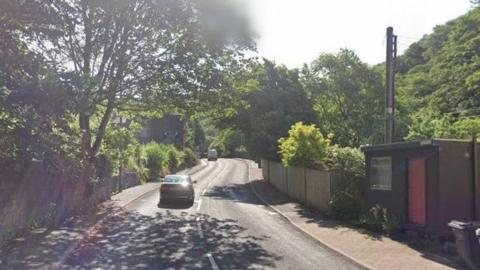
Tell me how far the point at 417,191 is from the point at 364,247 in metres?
2.69

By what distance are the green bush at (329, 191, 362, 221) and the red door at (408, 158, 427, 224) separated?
3.96m

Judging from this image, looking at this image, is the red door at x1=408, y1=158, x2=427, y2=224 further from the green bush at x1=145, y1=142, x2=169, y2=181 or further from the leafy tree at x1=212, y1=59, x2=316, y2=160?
the green bush at x1=145, y1=142, x2=169, y2=181

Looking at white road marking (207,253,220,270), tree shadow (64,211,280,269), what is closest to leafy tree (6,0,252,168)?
tree shadow (64,211,280,269)

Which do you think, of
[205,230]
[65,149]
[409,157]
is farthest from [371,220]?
[65,149]

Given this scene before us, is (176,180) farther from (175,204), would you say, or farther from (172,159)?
(172,159)

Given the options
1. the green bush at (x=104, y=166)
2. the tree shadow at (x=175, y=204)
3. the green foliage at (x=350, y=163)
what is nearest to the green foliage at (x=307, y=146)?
the green foliage at (x=350, y=163)

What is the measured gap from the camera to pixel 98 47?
23.0 metres

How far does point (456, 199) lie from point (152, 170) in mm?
36128

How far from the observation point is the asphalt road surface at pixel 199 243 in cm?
1208

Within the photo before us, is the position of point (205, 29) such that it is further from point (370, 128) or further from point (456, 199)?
point (370, 128)

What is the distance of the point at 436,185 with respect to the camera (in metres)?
14.7

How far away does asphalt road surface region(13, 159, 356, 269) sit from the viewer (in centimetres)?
1208

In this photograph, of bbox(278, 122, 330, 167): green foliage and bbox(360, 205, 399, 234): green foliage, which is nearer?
bbox(360, 205, 399, 234): green foliage

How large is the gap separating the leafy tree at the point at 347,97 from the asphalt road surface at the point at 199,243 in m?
16.9
